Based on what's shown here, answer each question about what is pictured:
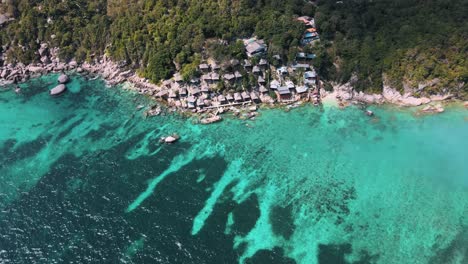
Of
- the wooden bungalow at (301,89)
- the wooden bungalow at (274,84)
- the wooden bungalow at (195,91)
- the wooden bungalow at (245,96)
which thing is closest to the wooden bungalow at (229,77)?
the wooden bungalow at (245,96)

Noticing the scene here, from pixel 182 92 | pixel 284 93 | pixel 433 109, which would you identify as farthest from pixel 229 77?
pixel 433 109

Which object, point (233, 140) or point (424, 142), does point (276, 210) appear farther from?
point (424, 142)

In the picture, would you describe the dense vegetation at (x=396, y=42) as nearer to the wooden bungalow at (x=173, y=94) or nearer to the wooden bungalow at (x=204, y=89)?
the wooden bungalow at (x=204, y=89)

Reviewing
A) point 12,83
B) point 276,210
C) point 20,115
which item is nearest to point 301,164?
point 276,210

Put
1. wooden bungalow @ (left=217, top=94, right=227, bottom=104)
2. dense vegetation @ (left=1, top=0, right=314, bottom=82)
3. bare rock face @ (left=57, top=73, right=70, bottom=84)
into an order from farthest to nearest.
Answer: bare rock face @ (left=57, top=73, right=70, bottom=84) → dense vegetation @ (left=1, top=0, right=314, bottom=82) → wooden bungalow @ (left=217, top=94, right=227, bottom=104)

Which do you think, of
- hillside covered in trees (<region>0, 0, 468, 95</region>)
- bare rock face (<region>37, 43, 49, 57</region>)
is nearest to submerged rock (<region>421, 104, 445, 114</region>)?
hillside covered in trees (<region>0, 0, 468, 95</region>)

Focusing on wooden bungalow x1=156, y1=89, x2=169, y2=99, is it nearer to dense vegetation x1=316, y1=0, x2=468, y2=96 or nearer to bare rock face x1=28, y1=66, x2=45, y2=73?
dense vegetation x1=316, y1=0, x2=468, y2=96
